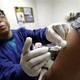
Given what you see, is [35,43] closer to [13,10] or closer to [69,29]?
[69,29]

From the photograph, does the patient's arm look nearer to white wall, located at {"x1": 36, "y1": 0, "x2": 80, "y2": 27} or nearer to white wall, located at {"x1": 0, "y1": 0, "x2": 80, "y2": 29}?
white wall, located at {"x1": 0, "y1": 0, "x2": 80, "y2": 29}

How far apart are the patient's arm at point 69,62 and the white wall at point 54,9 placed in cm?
221

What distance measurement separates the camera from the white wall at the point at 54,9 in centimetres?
267

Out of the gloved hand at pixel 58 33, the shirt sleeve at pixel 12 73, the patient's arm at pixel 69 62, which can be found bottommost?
the shirt sleeve at pixel 12 73

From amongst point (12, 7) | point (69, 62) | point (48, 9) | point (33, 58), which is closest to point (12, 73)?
point (33, 58)

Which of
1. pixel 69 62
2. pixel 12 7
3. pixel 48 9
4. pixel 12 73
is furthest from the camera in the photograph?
pixel 48 9

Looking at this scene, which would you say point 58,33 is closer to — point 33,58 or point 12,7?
point 33,58

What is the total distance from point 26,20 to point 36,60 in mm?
1908

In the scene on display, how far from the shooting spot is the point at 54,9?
9.39 ft

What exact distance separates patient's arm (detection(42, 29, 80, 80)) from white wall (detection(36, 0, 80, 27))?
2.21 meters

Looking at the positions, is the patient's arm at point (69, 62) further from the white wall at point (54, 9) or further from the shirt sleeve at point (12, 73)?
the white wall at point (54, 9)

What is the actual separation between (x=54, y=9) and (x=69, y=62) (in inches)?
97.8

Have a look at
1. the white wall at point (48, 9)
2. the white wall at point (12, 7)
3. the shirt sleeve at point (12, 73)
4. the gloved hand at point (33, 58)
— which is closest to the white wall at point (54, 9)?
the white wall at point (48, 9)

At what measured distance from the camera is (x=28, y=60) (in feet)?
1.76
